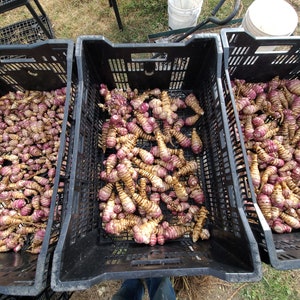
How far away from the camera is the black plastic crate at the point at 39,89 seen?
122 centimetres

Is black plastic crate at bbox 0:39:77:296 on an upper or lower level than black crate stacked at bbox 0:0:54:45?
lower

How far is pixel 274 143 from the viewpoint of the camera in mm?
1999

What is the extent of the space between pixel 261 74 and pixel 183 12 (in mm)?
1340

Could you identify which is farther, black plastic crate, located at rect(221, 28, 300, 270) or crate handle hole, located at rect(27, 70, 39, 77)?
crate handle hole, located at rect(27, 70, 39, 77)

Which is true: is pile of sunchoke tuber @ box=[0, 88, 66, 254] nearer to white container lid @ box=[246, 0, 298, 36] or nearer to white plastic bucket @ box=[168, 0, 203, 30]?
white plastic bucket @ box=[168, 0, 203, 30]

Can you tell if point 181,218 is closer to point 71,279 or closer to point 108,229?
point 108,229

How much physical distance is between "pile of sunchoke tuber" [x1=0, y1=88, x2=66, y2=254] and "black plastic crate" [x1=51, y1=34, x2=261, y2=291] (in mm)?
411

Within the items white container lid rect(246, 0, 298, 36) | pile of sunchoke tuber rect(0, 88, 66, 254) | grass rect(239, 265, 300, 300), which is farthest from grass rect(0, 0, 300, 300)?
grass rect(239, 265, 300, 300)

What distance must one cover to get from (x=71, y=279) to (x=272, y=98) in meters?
2.11

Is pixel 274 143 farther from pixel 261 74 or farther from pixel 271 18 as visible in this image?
pixel 271 18

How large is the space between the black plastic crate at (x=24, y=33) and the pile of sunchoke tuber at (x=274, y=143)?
106 inches

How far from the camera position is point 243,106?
2.08 m

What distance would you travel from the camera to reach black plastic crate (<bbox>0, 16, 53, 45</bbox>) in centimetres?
319

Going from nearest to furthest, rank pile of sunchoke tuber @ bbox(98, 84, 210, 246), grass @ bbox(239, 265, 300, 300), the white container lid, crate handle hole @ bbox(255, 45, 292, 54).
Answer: pile of sunchoke tuber @ bbox(98, 84, 210, 246)
crate handle hole @ bbox(255, 45, 292, 54)
grass @ bbox(239, 265, 300, 300)
the white container lid
